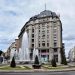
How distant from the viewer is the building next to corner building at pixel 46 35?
133625 millimetres

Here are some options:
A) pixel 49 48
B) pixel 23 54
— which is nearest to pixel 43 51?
pixel 49 48

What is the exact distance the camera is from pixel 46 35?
140000 millimetres

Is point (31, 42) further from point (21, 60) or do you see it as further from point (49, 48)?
point (21, 60)

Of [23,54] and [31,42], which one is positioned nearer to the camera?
[23,54]

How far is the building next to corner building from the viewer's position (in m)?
134

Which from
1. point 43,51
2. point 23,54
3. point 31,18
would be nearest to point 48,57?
point 43,51

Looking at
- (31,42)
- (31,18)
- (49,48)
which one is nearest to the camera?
(49,48)

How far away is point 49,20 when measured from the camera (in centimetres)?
14212

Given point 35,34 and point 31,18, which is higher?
point 31,18

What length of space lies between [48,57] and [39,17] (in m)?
29.9

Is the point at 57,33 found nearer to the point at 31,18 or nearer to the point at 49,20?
the point at 49,20

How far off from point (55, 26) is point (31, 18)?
79.3ft

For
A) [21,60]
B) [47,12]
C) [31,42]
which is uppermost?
[47,12]

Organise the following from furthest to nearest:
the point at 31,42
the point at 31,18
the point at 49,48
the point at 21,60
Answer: the point at 31,18, the point at 31,42, the point at 49,48, the point at 21,60
